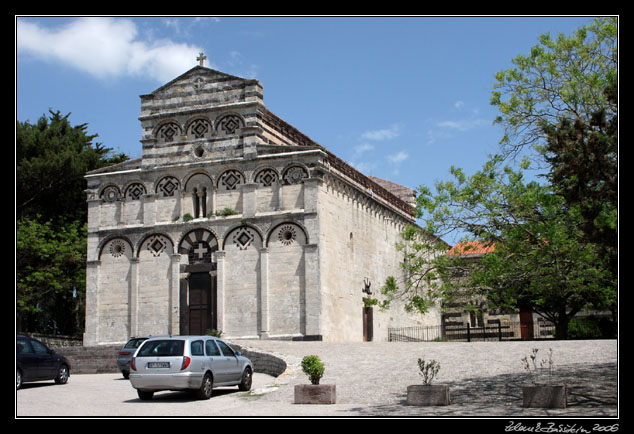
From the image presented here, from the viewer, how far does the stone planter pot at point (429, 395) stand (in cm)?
1548

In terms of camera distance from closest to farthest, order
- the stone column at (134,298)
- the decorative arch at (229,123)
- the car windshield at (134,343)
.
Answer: the car windshield at (134,343) < the stone column at (134,298) < the decorative arch at (229,123)

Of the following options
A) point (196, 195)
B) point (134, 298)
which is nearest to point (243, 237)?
point (196, 195)

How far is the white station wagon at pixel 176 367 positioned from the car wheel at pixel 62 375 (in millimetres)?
4552

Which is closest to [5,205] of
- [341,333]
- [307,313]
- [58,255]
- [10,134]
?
[10,134]

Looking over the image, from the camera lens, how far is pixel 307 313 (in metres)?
34.3

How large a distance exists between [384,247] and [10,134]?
30389 mm

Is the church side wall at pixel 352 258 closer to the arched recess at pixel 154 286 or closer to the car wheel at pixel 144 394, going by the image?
the arched recess at pixel 154 286

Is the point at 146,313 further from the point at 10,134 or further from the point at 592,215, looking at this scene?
the point at 592,215

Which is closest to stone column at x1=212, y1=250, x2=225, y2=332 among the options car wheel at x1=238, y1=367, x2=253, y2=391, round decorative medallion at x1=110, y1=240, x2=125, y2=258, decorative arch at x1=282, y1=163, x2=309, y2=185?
decorative arch at x1=282, y1=163, x2=309, y2=185

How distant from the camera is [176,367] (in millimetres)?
17000

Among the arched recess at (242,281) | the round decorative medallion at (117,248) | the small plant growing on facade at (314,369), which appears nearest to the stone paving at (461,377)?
the small plant growing on facade at (314,369)

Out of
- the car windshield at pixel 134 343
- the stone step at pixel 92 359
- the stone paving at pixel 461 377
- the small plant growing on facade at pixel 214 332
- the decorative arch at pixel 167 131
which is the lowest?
the stone step at pixel 92 359

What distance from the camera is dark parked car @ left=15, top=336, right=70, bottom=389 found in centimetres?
1922

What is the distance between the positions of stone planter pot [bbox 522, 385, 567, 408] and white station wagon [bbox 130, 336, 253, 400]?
687cm
